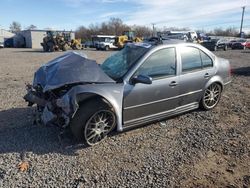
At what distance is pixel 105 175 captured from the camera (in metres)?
3.66

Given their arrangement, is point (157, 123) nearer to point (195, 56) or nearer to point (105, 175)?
point (195, 56)

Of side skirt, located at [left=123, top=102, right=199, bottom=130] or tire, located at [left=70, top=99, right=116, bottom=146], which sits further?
side skirt, located at [left=123, top=102, right=199, bottom=130]

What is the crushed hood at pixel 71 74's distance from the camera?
438 cm

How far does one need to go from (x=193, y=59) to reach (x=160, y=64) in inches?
36.8

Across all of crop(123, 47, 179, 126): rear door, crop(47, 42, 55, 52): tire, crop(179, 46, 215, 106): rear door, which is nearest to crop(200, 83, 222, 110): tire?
crop(179, 46, 215, 106): rear door

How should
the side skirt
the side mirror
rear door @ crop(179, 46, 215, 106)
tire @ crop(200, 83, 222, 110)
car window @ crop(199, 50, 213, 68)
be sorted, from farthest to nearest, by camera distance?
tire @ crop(200, 83, 222, 110) < car window @ crop(199, 50, 213, 68) < rear door @ crop(179, 46, 215, 106) < the side skirt < the side mirror

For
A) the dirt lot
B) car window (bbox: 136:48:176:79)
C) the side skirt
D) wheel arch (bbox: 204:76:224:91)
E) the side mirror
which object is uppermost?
car window (bbox: 136:48:176:79)

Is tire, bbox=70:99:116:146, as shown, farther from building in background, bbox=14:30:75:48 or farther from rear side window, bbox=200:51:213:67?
building in background, bbox=14:30:75:48

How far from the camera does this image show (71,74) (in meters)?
4.45

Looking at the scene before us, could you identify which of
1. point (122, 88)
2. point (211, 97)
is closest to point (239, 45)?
point (211, 97)

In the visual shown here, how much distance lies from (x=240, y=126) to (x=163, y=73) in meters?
1.95

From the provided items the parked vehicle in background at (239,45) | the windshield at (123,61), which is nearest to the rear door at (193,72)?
the windshield at (123,61)

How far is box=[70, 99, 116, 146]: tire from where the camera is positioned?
422 cm

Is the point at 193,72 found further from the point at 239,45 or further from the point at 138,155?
the point at 239,45
